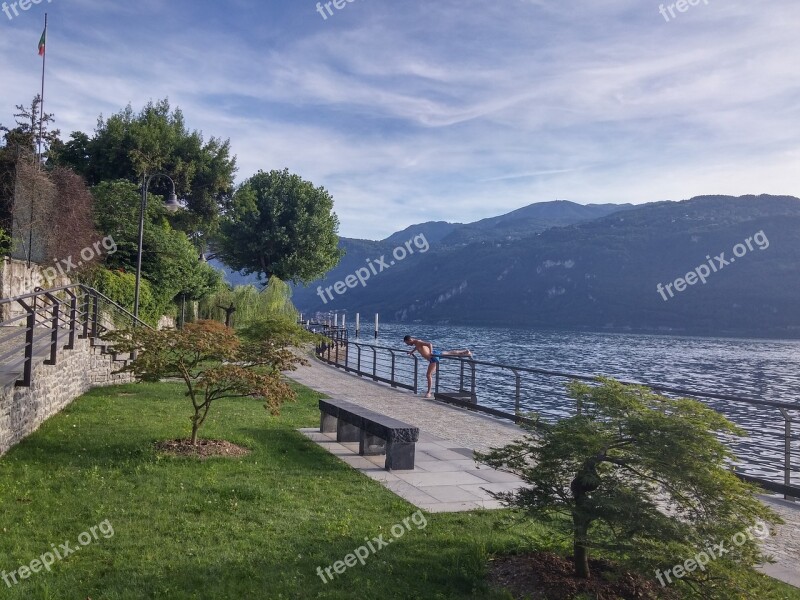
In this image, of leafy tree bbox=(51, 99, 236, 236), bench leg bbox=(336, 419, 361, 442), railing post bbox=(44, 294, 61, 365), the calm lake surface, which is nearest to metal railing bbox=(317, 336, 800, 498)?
the calm lake surface

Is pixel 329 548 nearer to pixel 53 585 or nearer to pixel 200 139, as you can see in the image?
pixel 53 585

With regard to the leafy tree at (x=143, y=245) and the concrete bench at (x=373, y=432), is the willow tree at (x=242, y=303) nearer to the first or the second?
the leafy tree at (x=143, y=245)

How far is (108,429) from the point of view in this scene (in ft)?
30.5

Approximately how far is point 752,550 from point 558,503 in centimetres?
115

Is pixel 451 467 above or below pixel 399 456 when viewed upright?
below

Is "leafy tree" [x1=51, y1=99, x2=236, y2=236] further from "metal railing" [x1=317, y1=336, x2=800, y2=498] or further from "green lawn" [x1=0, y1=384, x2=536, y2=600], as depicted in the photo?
"green lawn" [x1=0, y1=384, x2=536, y2=600]

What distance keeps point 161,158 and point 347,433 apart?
28461 millimetres

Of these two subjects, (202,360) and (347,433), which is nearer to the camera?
(202,360)

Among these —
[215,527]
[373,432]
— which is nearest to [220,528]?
[215,527]

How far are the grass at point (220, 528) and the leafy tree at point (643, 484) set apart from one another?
771mm

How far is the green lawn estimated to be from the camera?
173 inches

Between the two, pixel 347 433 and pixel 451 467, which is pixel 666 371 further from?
pixel 451 467

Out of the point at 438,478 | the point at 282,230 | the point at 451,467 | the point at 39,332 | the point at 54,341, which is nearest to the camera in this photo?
the point at 438,478

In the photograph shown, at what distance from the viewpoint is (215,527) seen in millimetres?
5445
